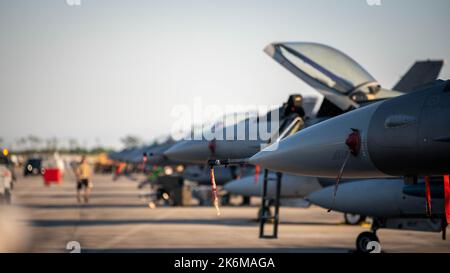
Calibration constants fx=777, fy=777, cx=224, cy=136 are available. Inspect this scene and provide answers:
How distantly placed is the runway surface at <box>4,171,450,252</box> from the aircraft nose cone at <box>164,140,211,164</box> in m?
1.88

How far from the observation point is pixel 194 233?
60.8 feet

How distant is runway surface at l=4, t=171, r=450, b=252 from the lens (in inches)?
608

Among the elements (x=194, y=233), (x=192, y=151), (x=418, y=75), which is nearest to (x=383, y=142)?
(x=192, y=151)

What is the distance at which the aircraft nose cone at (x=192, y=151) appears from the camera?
13.5 metres

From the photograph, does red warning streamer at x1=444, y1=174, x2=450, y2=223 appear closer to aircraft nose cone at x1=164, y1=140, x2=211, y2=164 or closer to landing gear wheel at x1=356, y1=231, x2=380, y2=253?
aircraft nose cone at x1=164, y1=140, x2=211, y2=164

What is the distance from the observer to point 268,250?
15000 millimetres

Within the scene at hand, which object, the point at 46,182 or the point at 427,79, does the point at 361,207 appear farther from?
the point at 46,182

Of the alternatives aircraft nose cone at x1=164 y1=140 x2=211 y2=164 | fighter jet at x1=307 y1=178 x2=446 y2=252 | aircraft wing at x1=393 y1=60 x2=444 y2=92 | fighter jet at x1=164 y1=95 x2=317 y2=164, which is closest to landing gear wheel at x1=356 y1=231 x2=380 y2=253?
fighter jet at x1=307 y1=178 x2=446 y2=252

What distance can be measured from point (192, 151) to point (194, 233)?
4.86 metres

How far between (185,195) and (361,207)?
17267mm

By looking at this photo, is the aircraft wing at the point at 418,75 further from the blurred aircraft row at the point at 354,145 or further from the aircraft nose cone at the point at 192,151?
the aircraft nose cone at the point at 192,151

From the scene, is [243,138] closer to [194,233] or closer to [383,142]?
[383,142]

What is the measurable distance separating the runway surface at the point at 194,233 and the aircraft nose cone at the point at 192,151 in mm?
1876

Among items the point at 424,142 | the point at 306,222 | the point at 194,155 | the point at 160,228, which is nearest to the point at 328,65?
the point at 194,155
